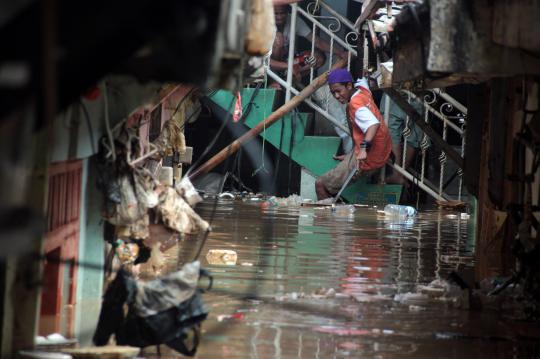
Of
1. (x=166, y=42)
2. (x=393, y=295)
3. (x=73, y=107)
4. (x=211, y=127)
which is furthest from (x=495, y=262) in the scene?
(x=211, y=127)

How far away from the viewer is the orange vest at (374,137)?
21.7 meters

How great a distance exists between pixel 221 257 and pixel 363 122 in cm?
898

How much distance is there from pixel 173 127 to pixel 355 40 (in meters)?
8.13

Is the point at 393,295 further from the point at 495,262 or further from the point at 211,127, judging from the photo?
the point at 211,127

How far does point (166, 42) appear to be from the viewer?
4.45 m

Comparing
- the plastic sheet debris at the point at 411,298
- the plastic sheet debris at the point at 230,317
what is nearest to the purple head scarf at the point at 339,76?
the plastic sheet debris at the point at 411,298

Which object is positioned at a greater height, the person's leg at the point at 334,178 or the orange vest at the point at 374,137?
the orange vest at the point at 374,137

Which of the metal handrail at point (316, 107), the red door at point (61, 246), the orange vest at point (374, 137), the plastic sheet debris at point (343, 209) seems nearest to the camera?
the red door at point (61, 246)

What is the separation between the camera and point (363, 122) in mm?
21766

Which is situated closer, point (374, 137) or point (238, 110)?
point (374, 137)

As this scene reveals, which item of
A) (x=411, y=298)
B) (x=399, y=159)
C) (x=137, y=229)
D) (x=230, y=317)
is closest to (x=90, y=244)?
(x=137, y=229)

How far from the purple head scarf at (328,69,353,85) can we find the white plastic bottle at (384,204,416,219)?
2538mm

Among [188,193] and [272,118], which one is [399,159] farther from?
[188,193]

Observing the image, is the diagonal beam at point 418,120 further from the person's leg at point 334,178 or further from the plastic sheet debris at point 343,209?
the person's leg at point 334,178
